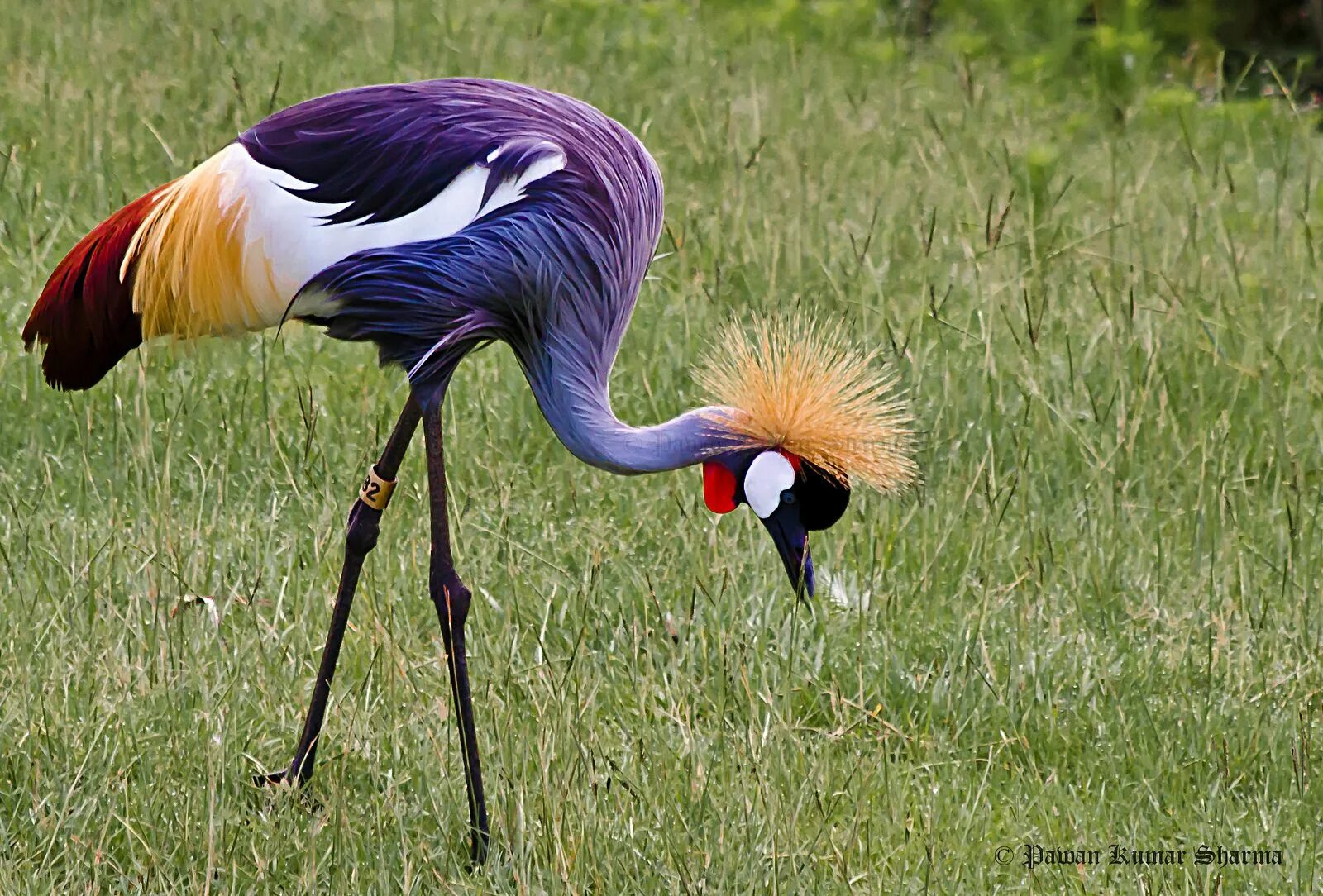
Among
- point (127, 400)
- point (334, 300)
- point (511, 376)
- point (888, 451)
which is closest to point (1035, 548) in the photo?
point (888, 451)

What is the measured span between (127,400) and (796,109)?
3.05 meters

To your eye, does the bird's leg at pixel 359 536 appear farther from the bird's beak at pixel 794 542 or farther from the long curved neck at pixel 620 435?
the bird's beak at pixel 794 542

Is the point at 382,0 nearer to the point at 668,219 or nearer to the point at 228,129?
the point at 228,129

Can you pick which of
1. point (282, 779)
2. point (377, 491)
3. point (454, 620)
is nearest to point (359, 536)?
point (377, 491)

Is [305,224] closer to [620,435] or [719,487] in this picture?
[620,435]

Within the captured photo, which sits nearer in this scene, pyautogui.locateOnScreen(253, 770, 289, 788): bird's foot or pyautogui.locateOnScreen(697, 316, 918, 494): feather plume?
→ pyautogui.locateOnScreen(697, 316, 918, 494): feather plume

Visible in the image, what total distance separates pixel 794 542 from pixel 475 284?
68 cm

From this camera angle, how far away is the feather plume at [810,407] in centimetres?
272

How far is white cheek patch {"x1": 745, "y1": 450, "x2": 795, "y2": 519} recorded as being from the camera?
2.72 meters

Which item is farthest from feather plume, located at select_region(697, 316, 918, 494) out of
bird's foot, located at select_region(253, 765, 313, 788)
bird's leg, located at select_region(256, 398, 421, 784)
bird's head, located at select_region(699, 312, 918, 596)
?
bird's foot, located at select_region(253, 765, 313, 788)

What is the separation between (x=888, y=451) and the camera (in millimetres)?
2793

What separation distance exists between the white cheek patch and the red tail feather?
3.70ft

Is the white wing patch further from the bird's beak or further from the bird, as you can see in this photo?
the bird's beak

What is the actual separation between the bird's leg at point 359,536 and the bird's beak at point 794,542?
0.64 m
